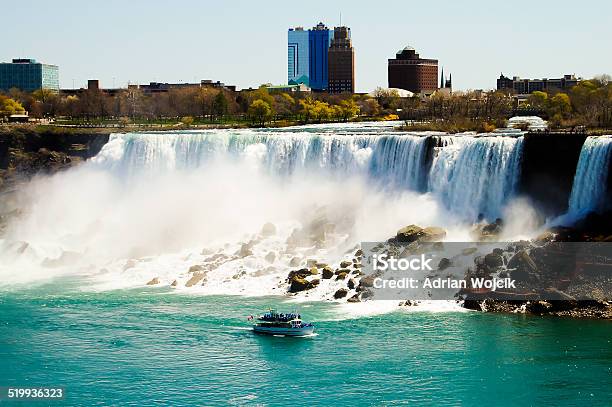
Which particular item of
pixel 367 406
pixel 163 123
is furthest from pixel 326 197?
pixel 163 123

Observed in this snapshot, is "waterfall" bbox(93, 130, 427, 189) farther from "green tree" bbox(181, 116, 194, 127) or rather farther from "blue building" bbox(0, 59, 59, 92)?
"blue building" bbox(0, 59, 59, 92)

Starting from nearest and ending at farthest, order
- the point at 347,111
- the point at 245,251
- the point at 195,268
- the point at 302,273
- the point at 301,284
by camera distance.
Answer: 1. the point at 301,284
2. the point at 302,273
3. the point at 195,268
4. the point at 245,251
5. the point at 347,111

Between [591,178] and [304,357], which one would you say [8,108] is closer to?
[591,178]

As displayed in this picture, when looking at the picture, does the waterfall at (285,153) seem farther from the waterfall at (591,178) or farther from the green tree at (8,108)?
the green tree at (8,108)

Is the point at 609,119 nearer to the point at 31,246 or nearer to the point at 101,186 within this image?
the point at 101,186

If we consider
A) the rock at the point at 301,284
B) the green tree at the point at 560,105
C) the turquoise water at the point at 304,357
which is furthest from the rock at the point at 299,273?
the green tree at the point at 560,105

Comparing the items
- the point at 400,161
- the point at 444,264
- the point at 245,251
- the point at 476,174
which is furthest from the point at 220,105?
the point at 444,264
